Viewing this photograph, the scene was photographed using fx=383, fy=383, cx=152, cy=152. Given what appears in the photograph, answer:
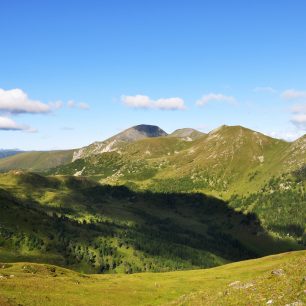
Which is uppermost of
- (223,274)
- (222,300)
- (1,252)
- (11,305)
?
(222,300)

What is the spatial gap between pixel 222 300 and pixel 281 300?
254 inches

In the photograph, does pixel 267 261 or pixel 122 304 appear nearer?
pixel 122 304

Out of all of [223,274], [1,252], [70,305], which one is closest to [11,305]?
[70,305]

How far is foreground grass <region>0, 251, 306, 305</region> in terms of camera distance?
106ft

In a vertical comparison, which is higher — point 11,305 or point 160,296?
point 11,305

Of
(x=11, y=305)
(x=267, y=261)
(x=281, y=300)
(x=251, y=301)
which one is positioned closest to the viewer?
(x=281, y=300)

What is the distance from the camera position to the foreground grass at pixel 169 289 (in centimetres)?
3222

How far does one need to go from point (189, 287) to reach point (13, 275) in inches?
1431

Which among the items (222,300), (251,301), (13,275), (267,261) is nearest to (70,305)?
(13,275)

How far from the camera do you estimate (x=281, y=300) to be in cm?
2894

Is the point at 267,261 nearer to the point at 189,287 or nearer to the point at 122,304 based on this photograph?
the point at 189,287

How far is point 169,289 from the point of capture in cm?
8088

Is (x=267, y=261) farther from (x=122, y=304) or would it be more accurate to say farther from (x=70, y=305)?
(x=70, y=305)

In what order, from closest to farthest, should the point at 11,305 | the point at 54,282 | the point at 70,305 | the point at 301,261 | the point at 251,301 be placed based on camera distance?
the point at 251,301 < the point at 301,261 < the point at 11,305 < the point at 70,305 < the point at 54,282
